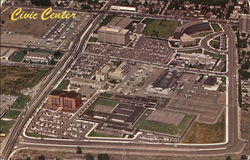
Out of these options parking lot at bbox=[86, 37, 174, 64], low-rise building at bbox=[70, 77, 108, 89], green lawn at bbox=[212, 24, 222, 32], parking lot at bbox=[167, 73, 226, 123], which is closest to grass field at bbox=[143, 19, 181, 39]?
parking lot at bbox=[86, 37, 174, 64]

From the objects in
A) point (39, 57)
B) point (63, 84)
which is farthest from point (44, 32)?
point (63, 84)

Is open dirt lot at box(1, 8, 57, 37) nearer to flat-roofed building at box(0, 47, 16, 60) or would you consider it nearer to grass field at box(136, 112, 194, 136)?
flat-roofed building at box(0, 47, 16, 60)

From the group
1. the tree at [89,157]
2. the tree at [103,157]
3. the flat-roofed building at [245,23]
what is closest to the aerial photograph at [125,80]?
the tree at [89,157]

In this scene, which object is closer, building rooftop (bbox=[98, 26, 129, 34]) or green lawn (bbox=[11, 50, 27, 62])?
green lawn (bbox=[11, 50, 27, 62])

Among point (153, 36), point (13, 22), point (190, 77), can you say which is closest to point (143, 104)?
point (190, 77)

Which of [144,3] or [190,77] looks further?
[144,3]

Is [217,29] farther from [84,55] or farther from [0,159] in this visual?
[0,159]
